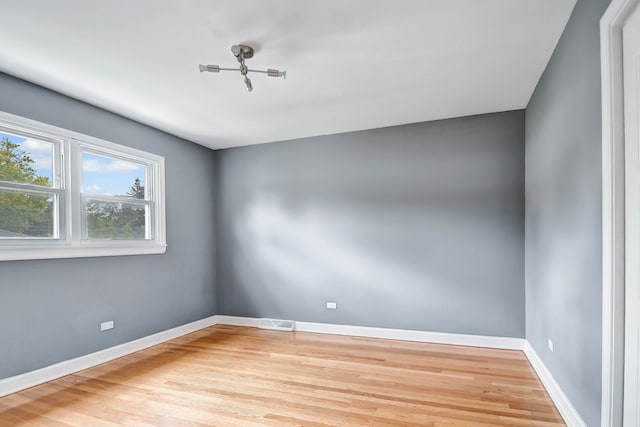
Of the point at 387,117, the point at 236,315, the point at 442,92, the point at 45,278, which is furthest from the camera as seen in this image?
the point at 236,315

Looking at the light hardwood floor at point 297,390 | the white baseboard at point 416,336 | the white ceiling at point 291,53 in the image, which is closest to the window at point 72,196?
the white ceiling at point 291,53

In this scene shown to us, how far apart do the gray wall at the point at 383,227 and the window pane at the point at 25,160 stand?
2.25 metres

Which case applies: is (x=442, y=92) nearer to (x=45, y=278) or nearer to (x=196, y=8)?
(x=196, y=8)

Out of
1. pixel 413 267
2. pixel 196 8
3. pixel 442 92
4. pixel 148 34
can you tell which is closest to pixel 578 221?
pixel 442 92

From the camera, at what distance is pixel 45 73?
2.68m

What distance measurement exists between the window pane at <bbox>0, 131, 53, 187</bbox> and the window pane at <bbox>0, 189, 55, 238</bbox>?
13 centimetres

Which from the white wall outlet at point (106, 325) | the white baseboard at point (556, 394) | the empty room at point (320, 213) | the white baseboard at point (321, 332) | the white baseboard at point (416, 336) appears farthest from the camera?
the white baseboard at point (416, 336)

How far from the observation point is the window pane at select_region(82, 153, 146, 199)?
3.37 meters

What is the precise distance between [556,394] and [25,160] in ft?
15.1

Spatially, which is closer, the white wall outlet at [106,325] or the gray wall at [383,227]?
the white wall outlet at [106,325]

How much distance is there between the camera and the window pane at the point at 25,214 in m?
2.71

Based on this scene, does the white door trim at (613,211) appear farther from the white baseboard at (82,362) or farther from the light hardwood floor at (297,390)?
the white baseboard at (82,362)

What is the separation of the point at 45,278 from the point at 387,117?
3682 mm

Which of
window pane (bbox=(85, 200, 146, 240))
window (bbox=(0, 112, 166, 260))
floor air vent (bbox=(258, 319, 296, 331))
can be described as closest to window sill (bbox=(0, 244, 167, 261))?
window (bbox=(0, 112, 166, 260))
